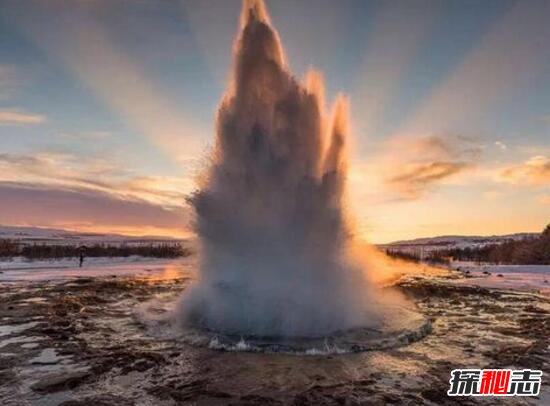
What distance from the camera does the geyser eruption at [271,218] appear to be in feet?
45.2

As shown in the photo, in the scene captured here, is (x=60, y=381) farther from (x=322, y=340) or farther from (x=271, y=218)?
(x=271, y=218)

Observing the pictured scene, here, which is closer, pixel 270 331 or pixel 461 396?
pixel 461 396

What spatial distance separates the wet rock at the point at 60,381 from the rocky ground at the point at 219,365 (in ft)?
0.06

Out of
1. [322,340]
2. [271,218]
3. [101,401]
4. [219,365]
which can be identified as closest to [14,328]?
[219,365]

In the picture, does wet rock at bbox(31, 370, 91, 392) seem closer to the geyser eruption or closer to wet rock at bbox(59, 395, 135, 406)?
wet rock at bbox(59, 395, 135, 406)

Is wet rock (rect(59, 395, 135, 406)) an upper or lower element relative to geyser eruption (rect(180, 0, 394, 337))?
lower

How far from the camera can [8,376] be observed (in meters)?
8.99

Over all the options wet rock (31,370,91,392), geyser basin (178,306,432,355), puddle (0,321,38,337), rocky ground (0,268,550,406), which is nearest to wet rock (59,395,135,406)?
rocky ground (0,268,550,406)

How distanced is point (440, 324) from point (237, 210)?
7.33m

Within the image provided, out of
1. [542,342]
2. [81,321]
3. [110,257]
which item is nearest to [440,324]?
[542,342]

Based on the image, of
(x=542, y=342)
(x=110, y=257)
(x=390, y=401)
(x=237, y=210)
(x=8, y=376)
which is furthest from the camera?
(x=110, y=257)

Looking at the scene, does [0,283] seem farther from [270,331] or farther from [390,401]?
[390,401]

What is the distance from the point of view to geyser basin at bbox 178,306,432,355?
37.7 feet

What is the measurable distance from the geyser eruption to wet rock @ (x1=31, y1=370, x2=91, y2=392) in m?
4.70
